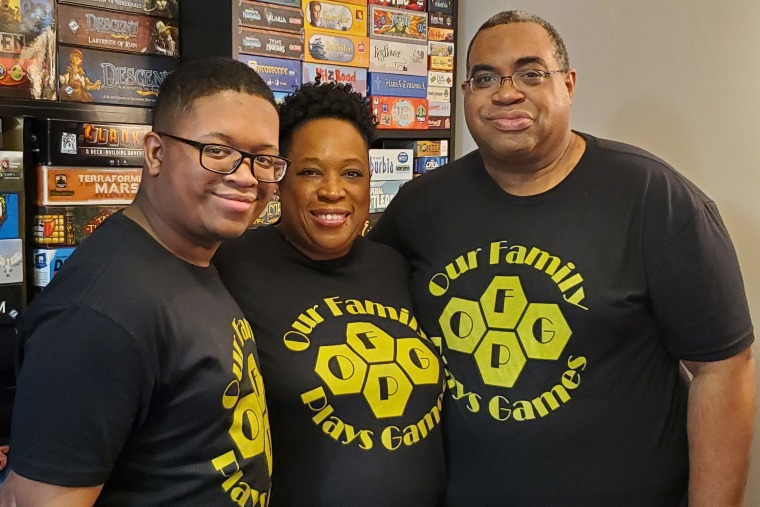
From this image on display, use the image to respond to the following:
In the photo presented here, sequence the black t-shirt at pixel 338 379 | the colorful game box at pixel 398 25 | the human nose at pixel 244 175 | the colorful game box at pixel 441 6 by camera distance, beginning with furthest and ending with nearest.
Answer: the colorful game box at pixel 441 6 < the colorful game box at pixel 398 25 < the black t-shirt at pixel 338 379 < the human nose at pixel 244 175

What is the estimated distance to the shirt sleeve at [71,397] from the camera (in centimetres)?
86

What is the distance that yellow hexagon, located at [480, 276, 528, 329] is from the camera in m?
1.40

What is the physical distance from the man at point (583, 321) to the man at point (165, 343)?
494mm

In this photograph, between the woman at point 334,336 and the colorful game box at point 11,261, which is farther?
the colorful game box at point 11,261

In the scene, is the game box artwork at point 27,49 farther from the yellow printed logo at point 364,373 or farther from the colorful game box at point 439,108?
the colorful game box at point 439,108

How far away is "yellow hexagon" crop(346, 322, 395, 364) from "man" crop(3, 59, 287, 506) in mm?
239

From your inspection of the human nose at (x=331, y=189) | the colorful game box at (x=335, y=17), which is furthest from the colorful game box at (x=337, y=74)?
the human nose at (x=331, y=189)

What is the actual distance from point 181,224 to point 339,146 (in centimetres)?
46

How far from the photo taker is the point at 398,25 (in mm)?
2516

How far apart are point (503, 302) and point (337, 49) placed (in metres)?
1.28

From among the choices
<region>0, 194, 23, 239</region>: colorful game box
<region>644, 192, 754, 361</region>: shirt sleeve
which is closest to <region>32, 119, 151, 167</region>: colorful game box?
<region>0, 194, 23, 239</region>: colorful game box

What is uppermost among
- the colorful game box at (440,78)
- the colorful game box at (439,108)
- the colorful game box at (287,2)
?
the colorful game box at (287,2)

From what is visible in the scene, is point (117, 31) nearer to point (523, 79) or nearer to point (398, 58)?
point (398, 58)

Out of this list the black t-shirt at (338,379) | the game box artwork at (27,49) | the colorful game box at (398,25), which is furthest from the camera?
the colorful game box at (398,25)
